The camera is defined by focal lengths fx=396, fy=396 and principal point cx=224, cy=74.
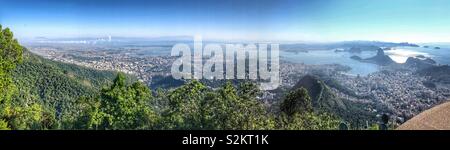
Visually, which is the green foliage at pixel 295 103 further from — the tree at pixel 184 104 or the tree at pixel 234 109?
the tree at pixel 184 104

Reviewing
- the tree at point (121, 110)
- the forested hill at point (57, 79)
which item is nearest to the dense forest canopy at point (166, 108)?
the tree at point (121, 110)

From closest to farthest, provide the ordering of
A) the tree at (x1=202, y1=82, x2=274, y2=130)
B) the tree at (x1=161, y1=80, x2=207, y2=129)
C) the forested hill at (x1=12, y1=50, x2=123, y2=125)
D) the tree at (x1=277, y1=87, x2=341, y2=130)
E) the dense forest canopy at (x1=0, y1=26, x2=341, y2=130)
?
1. the tree at (x1=202, y1=82, x2=274, y2=130)
2. the dense forest canopy at (x1=0, y1=26, x2=341, y2=130)
3. the tree at (x1=161, y1=80, x2=207, y2=129)
4. the tree at (x1=277, y1=87, x2=341, y2=130)
5. the forested hill at (x1=12, y1=50, x2=123, y2=125)

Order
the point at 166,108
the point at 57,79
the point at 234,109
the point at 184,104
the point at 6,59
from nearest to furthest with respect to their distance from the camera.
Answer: the point at 234,109
the point at 6,59
the point at 184,104
the point at 166,108
the point at 57,79

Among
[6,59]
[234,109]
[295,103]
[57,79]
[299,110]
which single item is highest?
[6,59]

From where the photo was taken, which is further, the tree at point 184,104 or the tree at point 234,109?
the tree at point 184,104

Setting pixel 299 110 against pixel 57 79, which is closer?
pixel 299 110

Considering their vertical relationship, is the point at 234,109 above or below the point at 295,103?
above

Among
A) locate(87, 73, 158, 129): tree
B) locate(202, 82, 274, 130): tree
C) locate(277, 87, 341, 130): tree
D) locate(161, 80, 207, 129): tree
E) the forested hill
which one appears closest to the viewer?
locate(202, 82, 274, 130): tree

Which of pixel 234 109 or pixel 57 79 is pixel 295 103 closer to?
pixel 234 109

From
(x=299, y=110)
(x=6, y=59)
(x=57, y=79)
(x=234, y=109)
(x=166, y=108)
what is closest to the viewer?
(x=234, y=109)

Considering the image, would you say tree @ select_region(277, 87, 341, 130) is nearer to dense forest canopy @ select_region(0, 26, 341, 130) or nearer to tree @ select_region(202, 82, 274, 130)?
dense forest canopy @ select_region(0, 26, 341, 130)

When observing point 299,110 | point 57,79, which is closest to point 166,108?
point 299,110

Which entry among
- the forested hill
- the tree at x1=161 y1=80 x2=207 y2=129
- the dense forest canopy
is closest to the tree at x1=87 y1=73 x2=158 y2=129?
the dense forest canopy
